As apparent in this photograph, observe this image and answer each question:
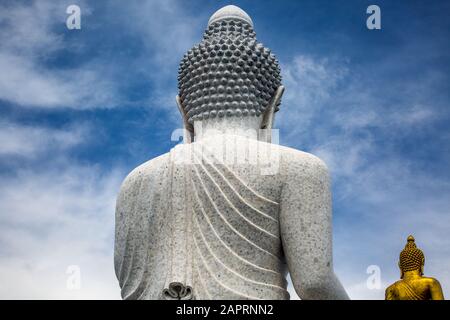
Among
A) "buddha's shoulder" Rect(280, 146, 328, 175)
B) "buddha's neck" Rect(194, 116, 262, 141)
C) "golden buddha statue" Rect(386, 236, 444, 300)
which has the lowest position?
"golden buddha statue" Rect(386, 236, 444, 300)

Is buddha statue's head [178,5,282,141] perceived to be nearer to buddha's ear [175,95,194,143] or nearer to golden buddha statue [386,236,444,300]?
buddha's ear [175,95,194,143]

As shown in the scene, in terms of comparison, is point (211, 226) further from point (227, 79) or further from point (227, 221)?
point (227, 79)

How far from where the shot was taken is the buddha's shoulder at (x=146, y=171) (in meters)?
8.33

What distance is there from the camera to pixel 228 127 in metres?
8.59

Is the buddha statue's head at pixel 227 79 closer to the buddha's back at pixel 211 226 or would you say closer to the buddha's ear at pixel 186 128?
the buddha's ear at pixel 186 128

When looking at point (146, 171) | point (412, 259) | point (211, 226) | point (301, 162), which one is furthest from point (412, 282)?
point (146, 171)

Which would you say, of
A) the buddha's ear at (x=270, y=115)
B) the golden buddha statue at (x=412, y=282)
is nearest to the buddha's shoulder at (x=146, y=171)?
the buddha's ear at (x=270, y=115)

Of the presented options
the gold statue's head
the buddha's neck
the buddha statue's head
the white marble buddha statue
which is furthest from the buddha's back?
the gold statue's head

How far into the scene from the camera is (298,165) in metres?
8.03

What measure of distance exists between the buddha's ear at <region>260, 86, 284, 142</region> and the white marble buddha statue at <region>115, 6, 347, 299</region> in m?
0.25

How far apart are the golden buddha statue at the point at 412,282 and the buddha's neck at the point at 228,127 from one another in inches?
73.6

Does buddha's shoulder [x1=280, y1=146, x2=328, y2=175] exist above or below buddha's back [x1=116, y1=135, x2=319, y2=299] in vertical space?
above

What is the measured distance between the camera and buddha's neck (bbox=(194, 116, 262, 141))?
8.57 metres

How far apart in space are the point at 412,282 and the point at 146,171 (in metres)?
2.74
